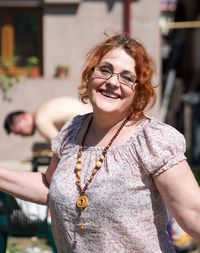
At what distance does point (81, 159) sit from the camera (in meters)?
2.83

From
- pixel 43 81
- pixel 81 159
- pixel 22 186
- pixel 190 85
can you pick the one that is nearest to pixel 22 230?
pixel 22 186

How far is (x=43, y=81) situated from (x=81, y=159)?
6680 mm

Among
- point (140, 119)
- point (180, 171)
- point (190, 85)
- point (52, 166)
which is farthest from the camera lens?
point (190, 85)

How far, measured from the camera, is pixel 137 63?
283cm

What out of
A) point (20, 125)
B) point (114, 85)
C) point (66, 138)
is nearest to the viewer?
point (114, 85)

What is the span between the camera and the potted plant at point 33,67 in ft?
31.6

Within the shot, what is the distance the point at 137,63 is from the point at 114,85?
0.12 m

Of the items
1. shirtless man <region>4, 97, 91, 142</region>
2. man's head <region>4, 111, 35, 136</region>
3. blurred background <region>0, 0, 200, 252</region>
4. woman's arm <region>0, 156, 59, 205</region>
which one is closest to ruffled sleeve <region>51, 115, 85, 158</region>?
woman's arm <region>0, 156, 59, 205</region>

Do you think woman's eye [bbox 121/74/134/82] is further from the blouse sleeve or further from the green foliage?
the green foliage

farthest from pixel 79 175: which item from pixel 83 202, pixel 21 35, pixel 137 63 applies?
pixel 21 35

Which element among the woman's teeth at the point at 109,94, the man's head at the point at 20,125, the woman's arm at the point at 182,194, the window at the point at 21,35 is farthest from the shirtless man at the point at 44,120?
the woman's arm at the point at 182,194

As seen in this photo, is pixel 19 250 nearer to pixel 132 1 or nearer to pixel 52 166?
pixel 52 166

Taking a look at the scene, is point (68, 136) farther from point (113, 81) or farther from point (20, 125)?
point (20, 125)

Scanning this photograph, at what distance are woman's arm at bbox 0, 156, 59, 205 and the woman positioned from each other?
212 mm
